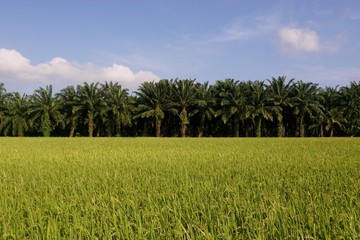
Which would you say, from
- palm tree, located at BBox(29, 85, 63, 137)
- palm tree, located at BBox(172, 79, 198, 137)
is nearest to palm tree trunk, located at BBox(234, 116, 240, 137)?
palm tree, located at BBox(172, 79, 198, 137)

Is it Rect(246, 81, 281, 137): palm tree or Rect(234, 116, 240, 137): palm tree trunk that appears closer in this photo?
Rect(246, 81, 281, 137): palm tree

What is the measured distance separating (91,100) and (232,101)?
50.5 feet

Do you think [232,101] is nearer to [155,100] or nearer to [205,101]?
[205,101]

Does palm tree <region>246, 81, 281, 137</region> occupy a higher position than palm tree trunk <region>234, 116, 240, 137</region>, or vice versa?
palm tree <region>246, 81, 281, 137</region>

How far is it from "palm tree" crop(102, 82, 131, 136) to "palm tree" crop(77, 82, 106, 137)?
0.89m

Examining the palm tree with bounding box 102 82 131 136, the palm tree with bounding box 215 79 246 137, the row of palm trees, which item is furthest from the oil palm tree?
the palm tree with bounding box 215 79 246 137

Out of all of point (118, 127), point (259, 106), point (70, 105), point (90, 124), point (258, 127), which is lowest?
point (118, 127)

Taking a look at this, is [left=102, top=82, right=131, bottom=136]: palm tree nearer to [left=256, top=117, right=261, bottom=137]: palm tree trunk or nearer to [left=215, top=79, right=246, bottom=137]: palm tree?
[left=215, top=79, right=246, bottom=137]: palm tree

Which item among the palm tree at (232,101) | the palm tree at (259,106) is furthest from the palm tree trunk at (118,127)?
the palm tree at (259,106)

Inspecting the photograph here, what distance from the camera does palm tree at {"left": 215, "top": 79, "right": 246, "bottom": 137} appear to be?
3809cm

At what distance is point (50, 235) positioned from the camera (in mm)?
2918

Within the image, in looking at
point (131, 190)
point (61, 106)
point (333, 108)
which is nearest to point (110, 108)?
point (61, 106)

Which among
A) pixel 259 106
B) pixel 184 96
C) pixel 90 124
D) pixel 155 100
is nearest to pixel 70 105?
pixel 90 124

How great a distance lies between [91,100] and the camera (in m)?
38.8
